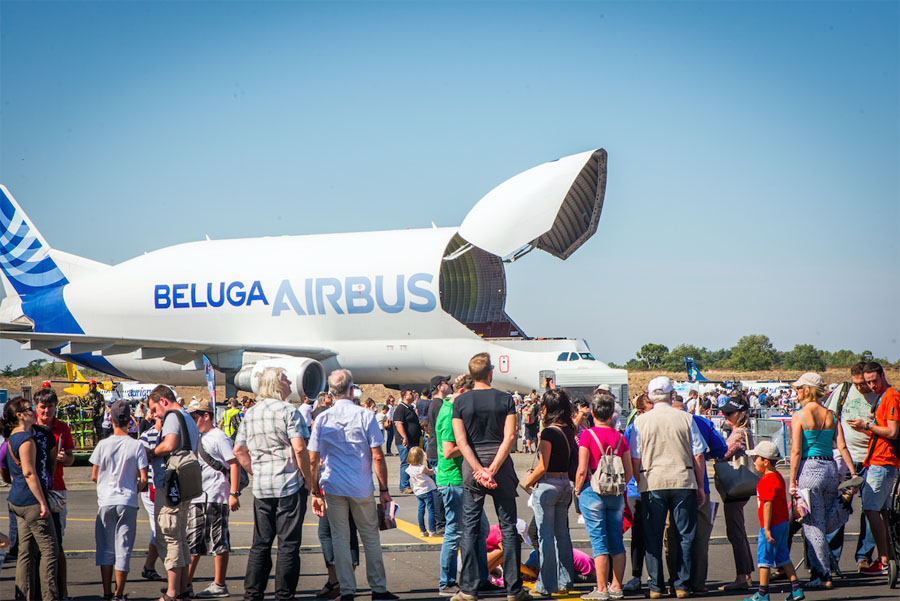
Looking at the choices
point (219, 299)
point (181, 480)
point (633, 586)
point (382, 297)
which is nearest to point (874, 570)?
point (633, 586)

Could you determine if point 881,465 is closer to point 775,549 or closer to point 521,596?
point 775,549

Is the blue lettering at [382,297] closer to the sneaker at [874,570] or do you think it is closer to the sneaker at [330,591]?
the sneaker at [330,591]

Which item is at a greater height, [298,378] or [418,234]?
[418,234]

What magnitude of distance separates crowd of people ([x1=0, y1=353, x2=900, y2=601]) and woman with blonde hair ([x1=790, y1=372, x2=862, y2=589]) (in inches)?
0.5

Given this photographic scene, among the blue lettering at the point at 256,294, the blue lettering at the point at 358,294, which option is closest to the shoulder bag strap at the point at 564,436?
the blue lettering at the point at 358,294

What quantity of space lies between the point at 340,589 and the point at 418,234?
18.8 metres

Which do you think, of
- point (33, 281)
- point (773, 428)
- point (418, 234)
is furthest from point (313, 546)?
point (33, 281)

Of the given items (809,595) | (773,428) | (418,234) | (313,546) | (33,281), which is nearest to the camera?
(809,595)

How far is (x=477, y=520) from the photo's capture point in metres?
6.91

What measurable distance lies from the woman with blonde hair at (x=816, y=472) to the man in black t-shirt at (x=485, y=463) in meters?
2.40

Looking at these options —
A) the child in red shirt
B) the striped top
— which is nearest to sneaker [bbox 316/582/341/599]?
the striped top

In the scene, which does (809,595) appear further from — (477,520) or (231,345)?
(231,345)

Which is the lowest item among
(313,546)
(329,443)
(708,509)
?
(313,546)

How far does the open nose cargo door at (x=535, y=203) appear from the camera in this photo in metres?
21.4
